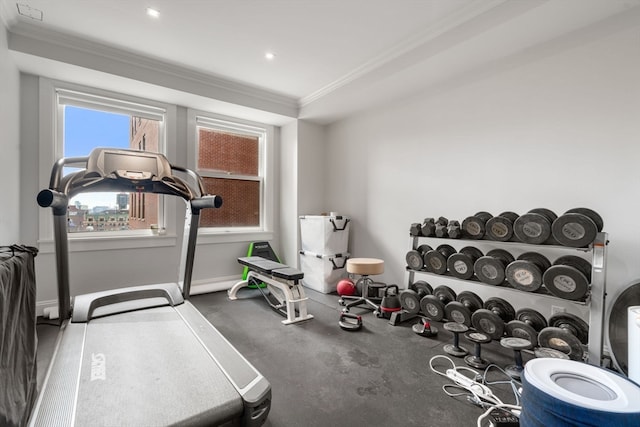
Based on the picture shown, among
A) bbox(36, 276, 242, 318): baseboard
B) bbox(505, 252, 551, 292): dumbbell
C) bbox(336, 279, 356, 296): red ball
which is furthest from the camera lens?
bbox(36, 276, 242, 318): baseboard

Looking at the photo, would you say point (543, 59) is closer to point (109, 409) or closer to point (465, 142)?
point (465, 142)

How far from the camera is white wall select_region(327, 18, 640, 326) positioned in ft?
7.36

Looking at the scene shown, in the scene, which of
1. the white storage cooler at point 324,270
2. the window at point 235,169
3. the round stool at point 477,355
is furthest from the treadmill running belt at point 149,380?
the window at point 235,169

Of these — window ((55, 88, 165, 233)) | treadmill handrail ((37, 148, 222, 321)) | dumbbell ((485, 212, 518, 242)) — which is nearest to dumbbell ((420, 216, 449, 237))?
dumbbell ((485, 212, 518, 242))

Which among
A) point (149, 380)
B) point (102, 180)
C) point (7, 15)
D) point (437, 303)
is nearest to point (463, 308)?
point (437, 303)

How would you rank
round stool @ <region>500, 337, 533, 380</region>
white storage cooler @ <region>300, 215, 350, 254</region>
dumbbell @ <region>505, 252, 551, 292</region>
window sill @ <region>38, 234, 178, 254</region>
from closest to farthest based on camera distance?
round stool @ <region>500, 337, 533, 380</region>, dumbbell @ <region>505, 252, 551, 292</region>, window sill @ <region>38, 234, 178, 254</region>, white storage cooler @ <region>300, 215, 350, 254</region>

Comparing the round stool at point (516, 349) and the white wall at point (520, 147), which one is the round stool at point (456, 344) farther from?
the white wall at point (520, 147)

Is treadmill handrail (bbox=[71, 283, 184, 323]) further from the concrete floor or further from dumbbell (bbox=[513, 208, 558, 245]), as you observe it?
dumbbell (bbox=[513, 208, 558, 245])

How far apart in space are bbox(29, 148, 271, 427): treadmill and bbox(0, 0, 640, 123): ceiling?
1316mm

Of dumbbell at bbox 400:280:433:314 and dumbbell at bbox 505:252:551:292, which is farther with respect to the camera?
dumbbell at bbox 400:280:433:314

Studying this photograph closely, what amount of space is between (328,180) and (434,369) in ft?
10.8

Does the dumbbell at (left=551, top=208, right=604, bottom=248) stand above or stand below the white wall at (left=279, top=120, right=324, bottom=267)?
below

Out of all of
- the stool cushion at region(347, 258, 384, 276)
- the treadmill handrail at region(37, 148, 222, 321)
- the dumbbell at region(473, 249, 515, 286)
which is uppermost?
the treadmill handrail at region(37, 148, 222, 321)

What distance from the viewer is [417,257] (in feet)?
9.80
